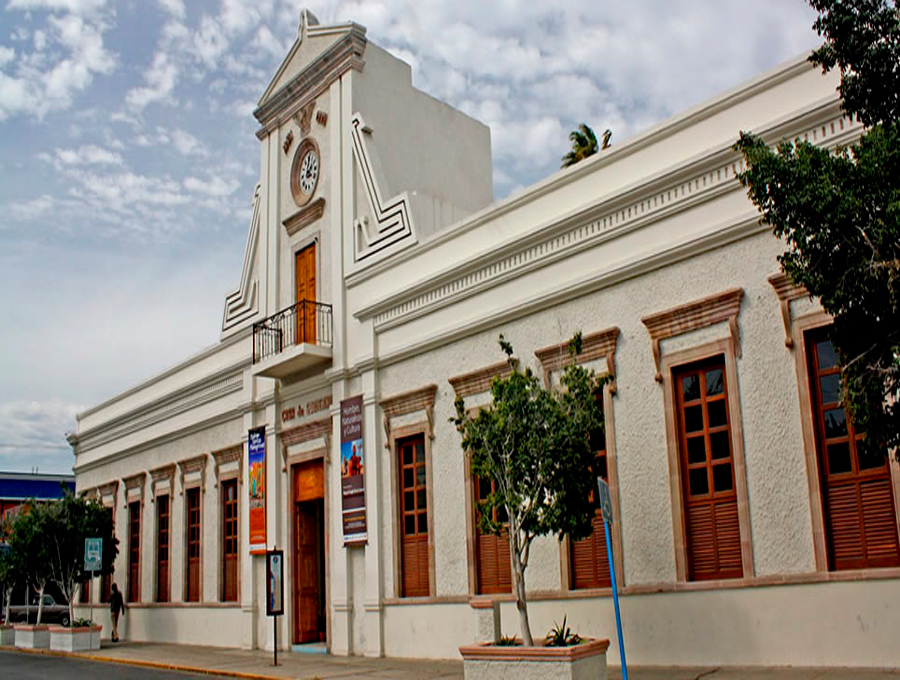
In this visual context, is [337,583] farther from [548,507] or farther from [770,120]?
[770,120]

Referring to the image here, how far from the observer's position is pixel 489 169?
2333 centimetres

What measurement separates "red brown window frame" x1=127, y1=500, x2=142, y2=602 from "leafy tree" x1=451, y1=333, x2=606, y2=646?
17.1m

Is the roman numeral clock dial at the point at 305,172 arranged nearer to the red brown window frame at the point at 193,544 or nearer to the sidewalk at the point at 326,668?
the red brown window frame at the point at 193,544

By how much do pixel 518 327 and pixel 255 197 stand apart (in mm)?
10697

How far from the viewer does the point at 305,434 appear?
2053 cm

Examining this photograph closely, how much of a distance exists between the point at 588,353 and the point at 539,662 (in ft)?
15.8

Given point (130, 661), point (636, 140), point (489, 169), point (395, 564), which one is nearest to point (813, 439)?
point (636, 140)

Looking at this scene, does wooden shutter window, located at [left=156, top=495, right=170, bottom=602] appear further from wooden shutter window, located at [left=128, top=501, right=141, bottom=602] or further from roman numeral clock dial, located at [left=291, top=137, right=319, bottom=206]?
roman numeral clock dial, located at [left=291, top=137, right=319, bottom=206]

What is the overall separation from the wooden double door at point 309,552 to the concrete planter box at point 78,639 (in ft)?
21.0

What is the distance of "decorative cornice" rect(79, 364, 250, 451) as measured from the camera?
942 inches

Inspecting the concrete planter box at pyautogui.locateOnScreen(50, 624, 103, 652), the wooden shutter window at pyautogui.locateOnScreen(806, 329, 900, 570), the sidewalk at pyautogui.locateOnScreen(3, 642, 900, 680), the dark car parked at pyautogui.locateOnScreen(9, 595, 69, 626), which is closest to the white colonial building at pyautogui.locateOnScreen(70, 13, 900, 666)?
the wooden shutter window at pyautogui.locateOnScreen(806, 329, 900, 570)

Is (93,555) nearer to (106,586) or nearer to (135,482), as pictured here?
(135,482)

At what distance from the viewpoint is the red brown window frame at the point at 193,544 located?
2415cm

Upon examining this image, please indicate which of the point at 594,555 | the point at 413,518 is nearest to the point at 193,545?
the point at 413,518
